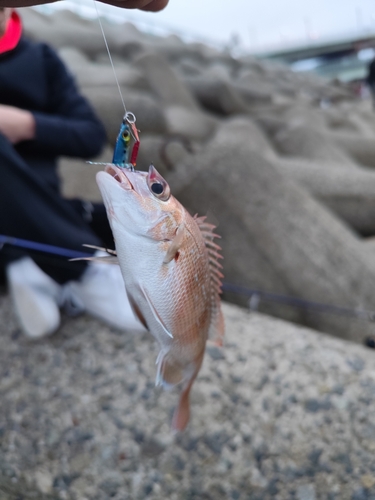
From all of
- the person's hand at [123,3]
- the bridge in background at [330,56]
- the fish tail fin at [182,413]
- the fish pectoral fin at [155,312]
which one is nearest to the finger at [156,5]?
the person's hand at [123,3]

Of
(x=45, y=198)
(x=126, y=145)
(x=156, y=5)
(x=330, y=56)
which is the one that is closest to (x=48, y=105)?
(x=45, y=198)

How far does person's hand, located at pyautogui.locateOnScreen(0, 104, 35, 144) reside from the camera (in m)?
1.14

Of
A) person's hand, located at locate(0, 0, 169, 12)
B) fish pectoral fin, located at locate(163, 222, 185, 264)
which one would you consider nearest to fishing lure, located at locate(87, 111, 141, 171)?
fish pectoral fin, located at locate(163, 222, 185, 264)

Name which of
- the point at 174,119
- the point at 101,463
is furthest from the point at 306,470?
the point at 174,119

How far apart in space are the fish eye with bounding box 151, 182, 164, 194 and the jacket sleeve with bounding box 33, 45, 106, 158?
2.76 ft

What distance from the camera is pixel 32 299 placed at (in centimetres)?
147

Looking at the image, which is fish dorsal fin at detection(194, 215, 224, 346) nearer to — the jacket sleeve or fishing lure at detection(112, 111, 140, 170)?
fishing lure at detection(112, 111, 140, 170)

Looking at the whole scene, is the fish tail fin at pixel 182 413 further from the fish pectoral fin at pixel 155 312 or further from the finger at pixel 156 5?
the finger at pixel 156 5

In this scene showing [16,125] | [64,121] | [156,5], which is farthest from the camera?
[64,121]

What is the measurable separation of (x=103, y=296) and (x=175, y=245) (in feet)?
3.09

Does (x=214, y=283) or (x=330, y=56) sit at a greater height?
(x=214, y=283)

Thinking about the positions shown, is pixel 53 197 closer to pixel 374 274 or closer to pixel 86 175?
pixel 86 175

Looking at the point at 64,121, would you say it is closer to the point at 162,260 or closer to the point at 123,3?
the point at 123,3

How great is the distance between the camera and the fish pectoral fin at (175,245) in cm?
53
